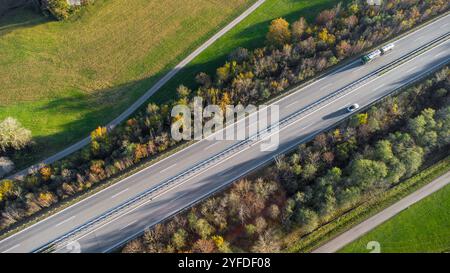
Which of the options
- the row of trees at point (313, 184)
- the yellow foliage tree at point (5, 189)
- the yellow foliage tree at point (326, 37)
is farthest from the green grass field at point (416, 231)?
the yellow foliage tree at point (5, 189)

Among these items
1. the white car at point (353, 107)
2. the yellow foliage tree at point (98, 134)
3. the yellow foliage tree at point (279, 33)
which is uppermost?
the yellow foliage tree at point (279, 33)

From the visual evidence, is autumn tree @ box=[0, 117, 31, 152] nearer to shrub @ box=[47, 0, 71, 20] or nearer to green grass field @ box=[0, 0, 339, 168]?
green grass field @ box=[0, 0, 339, 168]

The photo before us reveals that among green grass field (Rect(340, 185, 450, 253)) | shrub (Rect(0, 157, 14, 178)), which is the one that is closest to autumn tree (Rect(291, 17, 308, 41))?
green grass field (Rect(340, 185, 450, 253))

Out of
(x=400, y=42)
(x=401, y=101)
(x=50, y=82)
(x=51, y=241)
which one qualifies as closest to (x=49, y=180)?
(x=51, y=241)

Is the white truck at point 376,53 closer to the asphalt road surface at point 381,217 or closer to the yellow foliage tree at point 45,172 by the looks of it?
the asphalt road surface at point 381,217

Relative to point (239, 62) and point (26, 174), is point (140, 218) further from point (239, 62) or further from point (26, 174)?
point (239, 62)

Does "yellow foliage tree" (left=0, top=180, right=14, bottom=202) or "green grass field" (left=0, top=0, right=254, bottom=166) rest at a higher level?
"green grass field" (left=0, top=0, right=254, bottom=166)

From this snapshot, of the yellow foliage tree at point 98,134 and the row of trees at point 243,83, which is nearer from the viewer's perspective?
the row of trees at point 243,83
